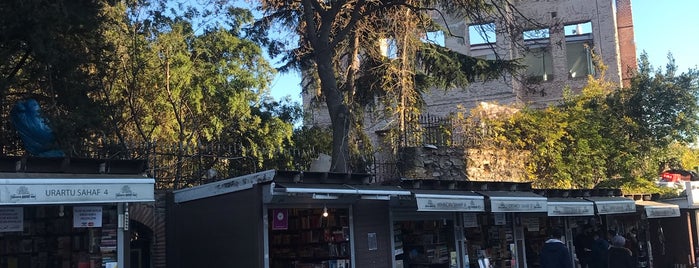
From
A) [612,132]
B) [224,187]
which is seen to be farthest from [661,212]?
[224,187]

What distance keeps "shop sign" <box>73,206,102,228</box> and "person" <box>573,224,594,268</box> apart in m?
12.2

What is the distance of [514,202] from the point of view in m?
13.1

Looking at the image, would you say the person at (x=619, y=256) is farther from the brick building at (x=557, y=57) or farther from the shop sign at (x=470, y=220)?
the brick building at (x=557, y=57)

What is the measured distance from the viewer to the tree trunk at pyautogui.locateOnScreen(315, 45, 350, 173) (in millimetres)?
13711

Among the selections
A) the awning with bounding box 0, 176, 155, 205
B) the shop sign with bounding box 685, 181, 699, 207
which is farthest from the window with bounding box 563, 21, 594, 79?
the awning with bounding box 0, 176, 155, 205

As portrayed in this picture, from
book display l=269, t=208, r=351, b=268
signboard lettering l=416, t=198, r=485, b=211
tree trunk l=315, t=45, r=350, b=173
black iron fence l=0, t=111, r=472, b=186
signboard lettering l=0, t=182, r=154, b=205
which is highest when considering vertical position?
tree trunk l=315, t=45, r=350, b=173

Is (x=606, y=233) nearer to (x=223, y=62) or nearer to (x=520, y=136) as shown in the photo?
(x=520, y=136)

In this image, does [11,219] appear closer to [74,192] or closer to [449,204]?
[74,192]

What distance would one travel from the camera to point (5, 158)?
7852mm

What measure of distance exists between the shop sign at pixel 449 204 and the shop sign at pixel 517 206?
0.34 m

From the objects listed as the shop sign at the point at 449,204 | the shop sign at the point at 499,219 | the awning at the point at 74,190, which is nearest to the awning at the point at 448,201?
the shop sign at the point at 449,204

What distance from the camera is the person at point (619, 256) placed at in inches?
400

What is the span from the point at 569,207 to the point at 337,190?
277 inches

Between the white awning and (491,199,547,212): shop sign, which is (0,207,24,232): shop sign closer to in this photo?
the white awning
